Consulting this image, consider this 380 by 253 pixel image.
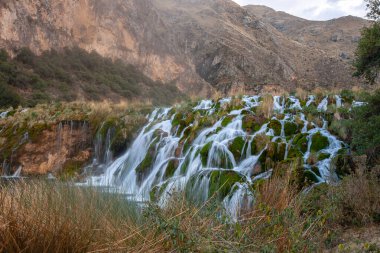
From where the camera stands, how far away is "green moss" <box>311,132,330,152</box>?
29.3 feet

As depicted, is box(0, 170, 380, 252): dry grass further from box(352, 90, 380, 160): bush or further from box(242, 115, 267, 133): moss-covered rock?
box(242, 115, 267, 133): moss-covered rock

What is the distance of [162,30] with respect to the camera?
4850 centimetres

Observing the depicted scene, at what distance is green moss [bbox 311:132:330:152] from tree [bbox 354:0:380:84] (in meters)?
1.81

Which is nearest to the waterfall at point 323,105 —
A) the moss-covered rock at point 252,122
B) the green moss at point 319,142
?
the moss-covered rock at point 252,122

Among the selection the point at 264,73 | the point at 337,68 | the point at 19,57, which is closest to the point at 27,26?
the point at 19,57

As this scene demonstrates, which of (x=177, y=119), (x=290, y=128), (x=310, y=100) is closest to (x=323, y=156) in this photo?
(x=290, y=128)

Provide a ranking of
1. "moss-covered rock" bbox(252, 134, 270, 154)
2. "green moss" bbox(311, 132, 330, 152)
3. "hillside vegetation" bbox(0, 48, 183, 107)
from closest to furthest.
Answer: "green moss" bbox(311, 132, 330, 152) → "moss-covered rock" bbox(252, 134, 270, 154) → "hillside vegetation" bbox(0, 48, 183, 107)

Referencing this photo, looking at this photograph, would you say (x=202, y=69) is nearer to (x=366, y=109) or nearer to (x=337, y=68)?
(x=337, y=68)

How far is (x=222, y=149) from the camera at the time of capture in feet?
31.9

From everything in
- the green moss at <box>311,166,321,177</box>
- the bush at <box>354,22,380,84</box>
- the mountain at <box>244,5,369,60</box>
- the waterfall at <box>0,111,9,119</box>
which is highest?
the mountain at <box>244,5,369,60</box>

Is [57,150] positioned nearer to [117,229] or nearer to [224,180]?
[224,180]

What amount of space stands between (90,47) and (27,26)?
6.88m

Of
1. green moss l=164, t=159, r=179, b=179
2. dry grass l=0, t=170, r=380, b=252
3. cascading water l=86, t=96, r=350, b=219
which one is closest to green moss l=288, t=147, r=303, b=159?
cascading water l=86, t=96, r=350, b=219

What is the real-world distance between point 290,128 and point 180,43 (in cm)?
4290
